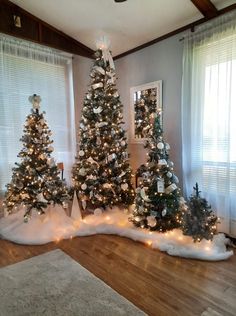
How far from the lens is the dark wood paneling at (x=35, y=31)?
3.22 m

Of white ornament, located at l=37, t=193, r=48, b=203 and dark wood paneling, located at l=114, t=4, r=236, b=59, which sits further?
white ornament, located at l=37, t=193, r=48, b=203

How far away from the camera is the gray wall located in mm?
3424

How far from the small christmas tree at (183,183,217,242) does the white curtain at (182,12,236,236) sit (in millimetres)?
396

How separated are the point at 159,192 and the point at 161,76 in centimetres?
182

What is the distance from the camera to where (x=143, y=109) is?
3.88 m

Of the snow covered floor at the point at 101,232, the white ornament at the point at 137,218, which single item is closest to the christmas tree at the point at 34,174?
the snow covered floor at the point at 101,232

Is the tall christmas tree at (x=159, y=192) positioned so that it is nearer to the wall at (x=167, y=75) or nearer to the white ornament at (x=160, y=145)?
the white ornament at (x=160, y=145)

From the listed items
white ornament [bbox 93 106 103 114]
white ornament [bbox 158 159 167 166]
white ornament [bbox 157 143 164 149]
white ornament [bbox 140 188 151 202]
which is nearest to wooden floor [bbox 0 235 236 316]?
white ornament [bbox 140 188 151 202]

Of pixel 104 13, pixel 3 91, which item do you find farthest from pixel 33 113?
pixel 104 13

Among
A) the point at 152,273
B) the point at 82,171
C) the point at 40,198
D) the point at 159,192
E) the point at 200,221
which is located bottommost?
the point at 152,273

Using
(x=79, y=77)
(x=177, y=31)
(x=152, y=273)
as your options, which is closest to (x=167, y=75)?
(x=177, y=31)

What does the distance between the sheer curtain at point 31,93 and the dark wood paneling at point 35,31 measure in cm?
18

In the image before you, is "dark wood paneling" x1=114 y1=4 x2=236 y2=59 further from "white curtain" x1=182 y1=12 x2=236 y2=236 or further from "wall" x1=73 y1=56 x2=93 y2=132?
"wall" x1=73 y1=56 x2=93 y2=132

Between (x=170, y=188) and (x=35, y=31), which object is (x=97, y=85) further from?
(x=170, y=188)
